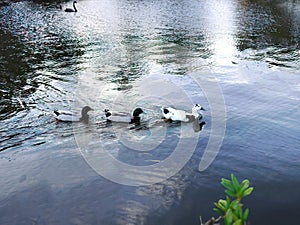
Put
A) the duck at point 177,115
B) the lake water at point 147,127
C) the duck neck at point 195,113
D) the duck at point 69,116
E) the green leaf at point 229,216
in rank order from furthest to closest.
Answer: the duck neck at point 195,113 < the duck at point 177,115 < the duck at point 69,116 < the lake water at point 147,127 < the green leaf at point 229,216

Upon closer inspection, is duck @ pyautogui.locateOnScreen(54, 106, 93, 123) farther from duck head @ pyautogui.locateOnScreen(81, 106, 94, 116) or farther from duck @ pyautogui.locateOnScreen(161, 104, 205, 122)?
duck @ pyautogui.locateOnScreen(161, 104, 205, 122)

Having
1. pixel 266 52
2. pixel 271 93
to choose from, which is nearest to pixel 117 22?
pixel 266 52

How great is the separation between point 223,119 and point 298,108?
2.70m

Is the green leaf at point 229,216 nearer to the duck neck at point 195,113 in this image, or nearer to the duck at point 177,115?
the duck at point 177,115

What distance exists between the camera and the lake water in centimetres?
670

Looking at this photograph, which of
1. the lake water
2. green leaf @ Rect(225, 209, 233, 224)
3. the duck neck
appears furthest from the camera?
the duck neck

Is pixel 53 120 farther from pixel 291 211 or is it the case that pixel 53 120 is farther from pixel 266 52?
pixel 266 52

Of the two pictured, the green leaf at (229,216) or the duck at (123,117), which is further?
the duck at (123,117)

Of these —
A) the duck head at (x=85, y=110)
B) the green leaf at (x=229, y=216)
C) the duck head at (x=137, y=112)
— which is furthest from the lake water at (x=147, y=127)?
the green leaf at (x=229, y=216)

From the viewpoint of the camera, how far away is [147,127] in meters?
9.70

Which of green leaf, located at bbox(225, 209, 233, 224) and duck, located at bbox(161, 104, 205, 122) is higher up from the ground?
green leaf, located at bbox(225, 209, 233, 224)

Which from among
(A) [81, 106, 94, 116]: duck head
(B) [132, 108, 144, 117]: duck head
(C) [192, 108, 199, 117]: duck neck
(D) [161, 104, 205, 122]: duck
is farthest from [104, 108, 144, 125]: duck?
(C) [192, 108, 199, 117]: duck neck

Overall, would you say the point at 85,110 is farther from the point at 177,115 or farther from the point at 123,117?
the point at 177,115

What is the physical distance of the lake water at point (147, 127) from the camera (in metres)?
6.70
